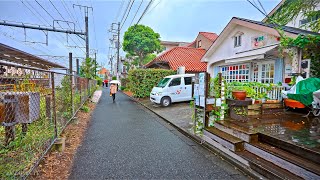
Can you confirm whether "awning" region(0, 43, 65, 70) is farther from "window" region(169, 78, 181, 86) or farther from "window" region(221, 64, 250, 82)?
"window" region(221, 64, 250, 82)

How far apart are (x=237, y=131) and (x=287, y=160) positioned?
49.8 inches

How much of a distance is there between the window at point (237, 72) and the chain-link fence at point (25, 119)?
10074 mm

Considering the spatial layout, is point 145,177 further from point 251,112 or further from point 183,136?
point 251,112

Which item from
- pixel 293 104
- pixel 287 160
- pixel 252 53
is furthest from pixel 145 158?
pixel 252 53

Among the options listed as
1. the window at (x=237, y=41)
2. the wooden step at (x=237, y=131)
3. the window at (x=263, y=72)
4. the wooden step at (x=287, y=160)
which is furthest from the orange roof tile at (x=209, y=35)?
the wooden step at (x=287, y=160)

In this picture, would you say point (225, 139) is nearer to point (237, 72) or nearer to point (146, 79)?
point (237, 72)

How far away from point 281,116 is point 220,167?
339 cm

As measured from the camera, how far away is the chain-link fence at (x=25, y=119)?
287 cm

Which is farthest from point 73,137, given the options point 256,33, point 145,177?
point 256,33

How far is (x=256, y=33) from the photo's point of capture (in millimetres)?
9938

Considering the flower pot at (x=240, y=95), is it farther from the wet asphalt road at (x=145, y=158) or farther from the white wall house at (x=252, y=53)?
the white wall house at (x=252, y=53)

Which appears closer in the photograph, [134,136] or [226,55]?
[134,136]

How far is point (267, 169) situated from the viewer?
304cm

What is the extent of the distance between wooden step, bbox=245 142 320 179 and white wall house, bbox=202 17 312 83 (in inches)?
174
